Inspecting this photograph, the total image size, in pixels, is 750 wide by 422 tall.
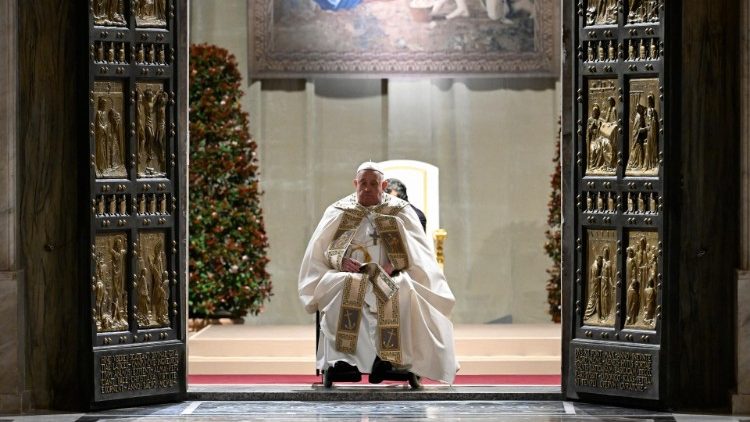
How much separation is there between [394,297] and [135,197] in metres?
1.71

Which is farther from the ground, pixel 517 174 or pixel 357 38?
pixel 357 38

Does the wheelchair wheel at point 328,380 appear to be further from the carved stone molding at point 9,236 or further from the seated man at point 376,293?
the carved stone molding at point 9,236

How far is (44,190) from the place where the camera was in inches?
371

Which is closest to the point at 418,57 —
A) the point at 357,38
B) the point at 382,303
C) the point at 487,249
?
the point at 357,38

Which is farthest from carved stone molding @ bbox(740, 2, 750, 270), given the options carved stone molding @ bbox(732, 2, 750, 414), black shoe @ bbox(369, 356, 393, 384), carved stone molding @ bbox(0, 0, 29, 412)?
carved stone molding @ bbox(0, 0, 29, 412)

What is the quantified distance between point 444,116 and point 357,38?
44.3 inches

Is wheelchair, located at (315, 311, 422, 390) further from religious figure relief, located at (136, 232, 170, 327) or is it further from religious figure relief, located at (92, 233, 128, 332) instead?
religious figure relief, located at (92, 233, 128, 332)

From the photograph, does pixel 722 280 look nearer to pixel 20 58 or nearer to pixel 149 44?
pixel 149 44

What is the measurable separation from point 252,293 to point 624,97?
18.9ft

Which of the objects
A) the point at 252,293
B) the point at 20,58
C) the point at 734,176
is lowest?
the point at 252,293

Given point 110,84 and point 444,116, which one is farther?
point 444,116

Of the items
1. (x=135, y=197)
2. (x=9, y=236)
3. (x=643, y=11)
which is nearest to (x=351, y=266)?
(x=135, y=197)

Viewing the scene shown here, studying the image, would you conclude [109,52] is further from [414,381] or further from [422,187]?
[422,187]

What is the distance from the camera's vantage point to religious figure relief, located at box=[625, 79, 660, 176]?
924cm
